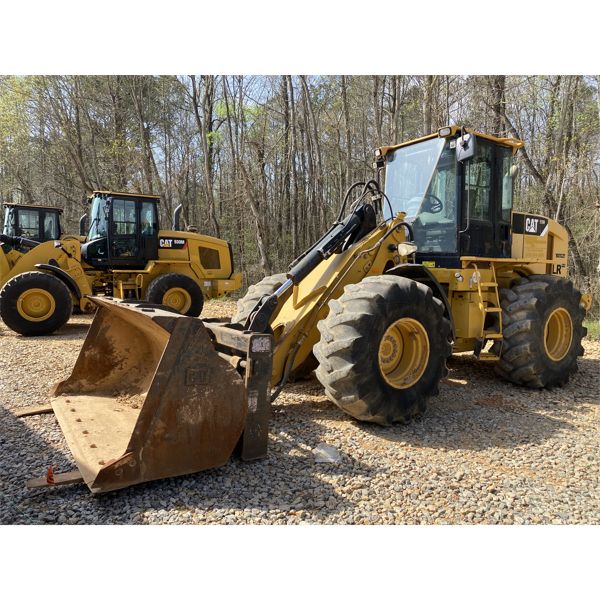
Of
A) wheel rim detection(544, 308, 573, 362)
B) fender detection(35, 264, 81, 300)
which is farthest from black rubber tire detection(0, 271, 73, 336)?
wheel rim detection(544, 308, 573, 362)

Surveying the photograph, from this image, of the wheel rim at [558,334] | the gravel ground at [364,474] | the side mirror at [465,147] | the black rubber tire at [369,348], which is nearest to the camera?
the gravel ground at [364,474]

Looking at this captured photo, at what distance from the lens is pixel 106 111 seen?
18.5 metres

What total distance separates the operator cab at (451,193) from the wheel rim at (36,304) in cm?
646

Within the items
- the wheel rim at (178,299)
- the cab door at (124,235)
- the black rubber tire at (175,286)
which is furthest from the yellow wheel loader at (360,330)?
the cab door at (124,235)

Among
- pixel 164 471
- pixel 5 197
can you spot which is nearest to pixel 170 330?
pixel 164 471

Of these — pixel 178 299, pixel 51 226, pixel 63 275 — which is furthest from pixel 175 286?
pixel 51 226

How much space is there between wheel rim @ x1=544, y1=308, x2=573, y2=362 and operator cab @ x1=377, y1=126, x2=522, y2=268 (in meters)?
0.97

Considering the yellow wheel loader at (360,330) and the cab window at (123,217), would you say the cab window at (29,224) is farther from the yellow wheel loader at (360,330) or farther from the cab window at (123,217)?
the yellow wheel loader at (360,330)

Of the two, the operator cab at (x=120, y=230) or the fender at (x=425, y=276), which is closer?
the fender at (x=425, y=276)

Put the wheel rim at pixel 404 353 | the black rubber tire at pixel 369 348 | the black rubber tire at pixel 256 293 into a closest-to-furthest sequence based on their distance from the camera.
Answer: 1. the black rubber tire at pixel 369 348
2. the wheel rim at pixel 404 353
3. the black rubber tire at pixel 256 293

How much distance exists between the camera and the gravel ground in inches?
108

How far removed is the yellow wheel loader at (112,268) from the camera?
28.9 ft

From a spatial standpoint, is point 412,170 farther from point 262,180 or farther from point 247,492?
point 262,180

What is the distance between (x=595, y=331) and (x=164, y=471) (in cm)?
842
